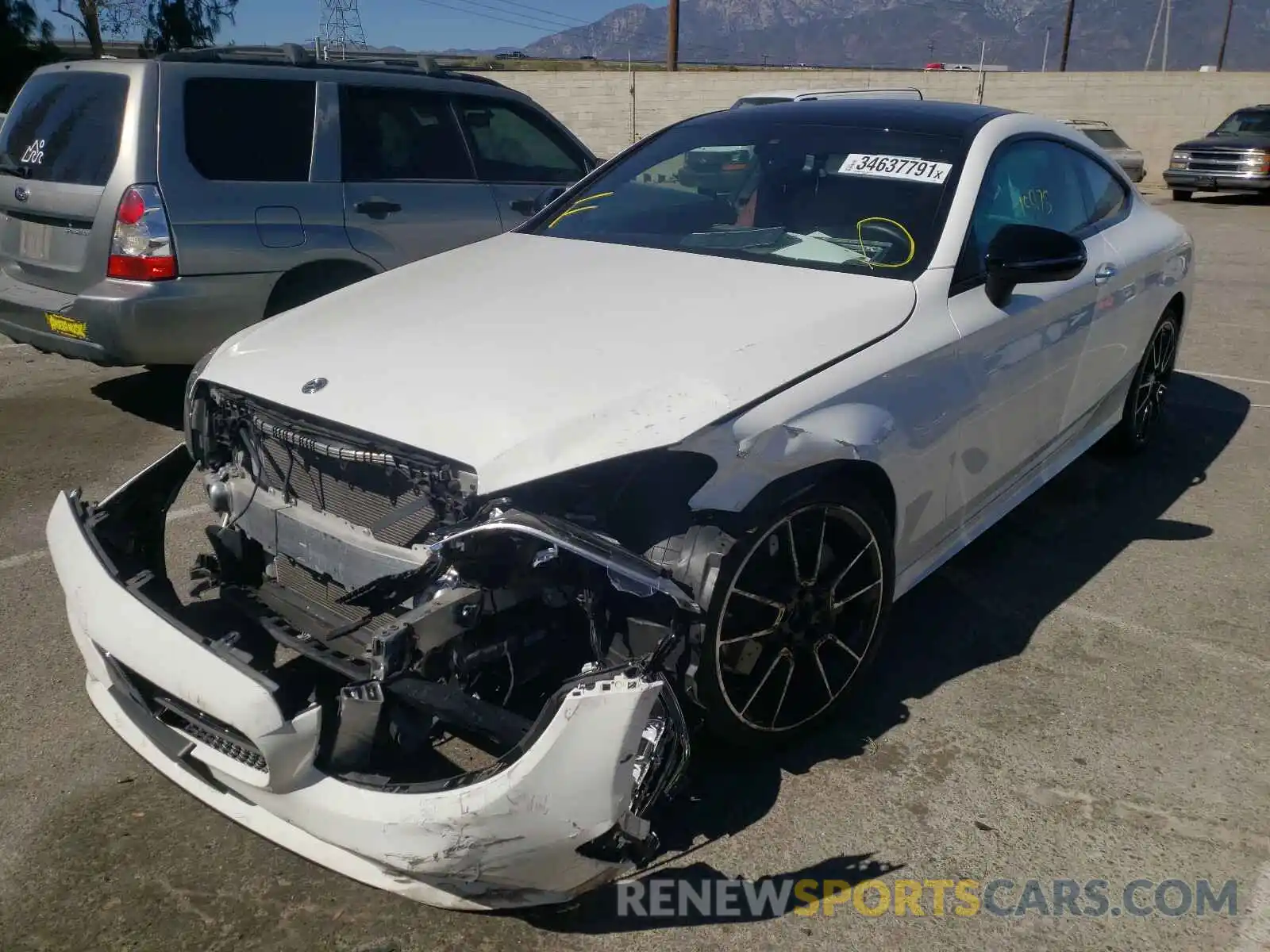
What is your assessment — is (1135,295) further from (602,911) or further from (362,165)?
(362,165)

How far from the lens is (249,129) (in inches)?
221


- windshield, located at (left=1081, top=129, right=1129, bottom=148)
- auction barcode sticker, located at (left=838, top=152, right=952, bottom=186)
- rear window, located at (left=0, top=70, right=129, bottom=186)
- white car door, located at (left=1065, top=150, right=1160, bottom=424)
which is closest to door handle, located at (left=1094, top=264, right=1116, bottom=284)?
white car door, located at (left=1065, top=150, right=1160, bottom=424)

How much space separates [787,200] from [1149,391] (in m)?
2.65

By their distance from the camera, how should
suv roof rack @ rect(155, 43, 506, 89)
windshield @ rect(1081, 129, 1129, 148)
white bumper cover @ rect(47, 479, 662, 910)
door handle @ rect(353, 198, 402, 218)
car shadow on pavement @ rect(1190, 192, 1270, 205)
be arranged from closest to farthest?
white bumper cover @ rect(47, 479, 662, 910) < suv roof rack @ rect(155, 43, 506, 89) < door handle @ rect(353, 198, 402, 218) < windshield @ rect(1081, 129, 1129, 148) < car shadow on pavement @ rect(1190, 192, 1270, 205)

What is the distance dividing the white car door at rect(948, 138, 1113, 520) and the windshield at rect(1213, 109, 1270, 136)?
1994cm

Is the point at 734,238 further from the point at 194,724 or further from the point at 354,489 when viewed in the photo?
the point at 194,724

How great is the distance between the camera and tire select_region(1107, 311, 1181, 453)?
16.8 ft

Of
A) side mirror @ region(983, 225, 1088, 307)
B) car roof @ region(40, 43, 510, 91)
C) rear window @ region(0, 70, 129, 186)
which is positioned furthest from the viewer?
car roof @ region(40, 43, 510, 91)

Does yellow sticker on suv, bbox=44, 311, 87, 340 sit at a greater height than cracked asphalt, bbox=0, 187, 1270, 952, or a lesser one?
greater

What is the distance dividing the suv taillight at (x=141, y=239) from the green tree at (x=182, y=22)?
26047 millimetres

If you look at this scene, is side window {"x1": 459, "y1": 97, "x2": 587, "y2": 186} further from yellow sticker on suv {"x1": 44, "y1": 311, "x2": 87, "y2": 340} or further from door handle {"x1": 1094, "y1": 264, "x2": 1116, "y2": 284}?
door handle {"x1": 1094, "y1": 264, "x2": 1116, "y2": 284}

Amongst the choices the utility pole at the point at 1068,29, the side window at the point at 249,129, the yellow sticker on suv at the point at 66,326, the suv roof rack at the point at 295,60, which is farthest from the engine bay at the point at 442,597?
the utility pole at the point at 1068,29

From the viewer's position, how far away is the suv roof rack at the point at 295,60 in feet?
19.0

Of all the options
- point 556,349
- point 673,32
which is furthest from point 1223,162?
point 556,349
